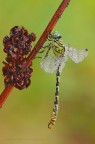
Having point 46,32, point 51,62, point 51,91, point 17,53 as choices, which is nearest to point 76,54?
point 51,62

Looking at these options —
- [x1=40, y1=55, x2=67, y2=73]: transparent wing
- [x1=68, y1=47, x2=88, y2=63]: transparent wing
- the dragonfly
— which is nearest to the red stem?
the dragonfly

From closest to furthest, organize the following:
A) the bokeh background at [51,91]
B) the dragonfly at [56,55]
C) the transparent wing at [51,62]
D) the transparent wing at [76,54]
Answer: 1. the dragonfly at [56,55]
2. the transparent wing at [51,62]
3. the transparent wing at [76,54]
4. the bokeh background at [51,91]

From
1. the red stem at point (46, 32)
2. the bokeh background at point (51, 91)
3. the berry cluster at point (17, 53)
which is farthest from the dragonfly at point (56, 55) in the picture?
the bokeh background at point (51, 91)

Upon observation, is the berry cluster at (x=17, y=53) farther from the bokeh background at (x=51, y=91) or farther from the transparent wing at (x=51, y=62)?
the bokeh background at (x=51, y=91)

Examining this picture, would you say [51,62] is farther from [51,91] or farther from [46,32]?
[51,91]

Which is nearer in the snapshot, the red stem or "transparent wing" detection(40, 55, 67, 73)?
the red stem

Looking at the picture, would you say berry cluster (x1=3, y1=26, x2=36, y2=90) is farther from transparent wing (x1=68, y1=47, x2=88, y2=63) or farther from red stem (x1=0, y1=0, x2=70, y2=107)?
transparent wing (x1=68, y1=47, x2=88, y2=63)
